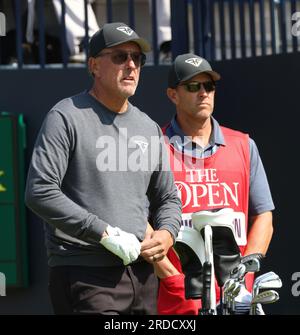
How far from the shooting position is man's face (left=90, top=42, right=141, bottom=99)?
17.6 ft

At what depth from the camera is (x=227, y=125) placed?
777 cm

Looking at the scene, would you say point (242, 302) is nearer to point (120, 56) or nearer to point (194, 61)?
point (120, 56)

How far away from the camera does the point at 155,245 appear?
518 cm

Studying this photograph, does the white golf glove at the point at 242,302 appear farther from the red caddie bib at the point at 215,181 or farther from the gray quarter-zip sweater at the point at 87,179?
the red caddie bib at the point at 215,181

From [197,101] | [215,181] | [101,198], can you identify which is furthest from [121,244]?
[197,101]

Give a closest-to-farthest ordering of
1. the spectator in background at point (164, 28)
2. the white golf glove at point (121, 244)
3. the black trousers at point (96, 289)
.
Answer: the white golf glove at point (121, 244)
the black trousers at point (96, 289)
the spectator in background at point (164, 28)

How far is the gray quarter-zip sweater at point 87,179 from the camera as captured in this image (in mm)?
4992

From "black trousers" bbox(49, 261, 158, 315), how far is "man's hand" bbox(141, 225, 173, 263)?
11 centimetres

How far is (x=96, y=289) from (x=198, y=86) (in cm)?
172

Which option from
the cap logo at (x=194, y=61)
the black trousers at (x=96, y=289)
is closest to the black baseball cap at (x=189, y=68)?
the cap logo at (x=194, y=61)

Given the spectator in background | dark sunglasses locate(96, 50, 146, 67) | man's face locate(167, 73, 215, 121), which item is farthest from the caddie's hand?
the spectator in background

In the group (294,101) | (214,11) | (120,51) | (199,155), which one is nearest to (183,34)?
(214,11)

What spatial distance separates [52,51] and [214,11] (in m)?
1.22

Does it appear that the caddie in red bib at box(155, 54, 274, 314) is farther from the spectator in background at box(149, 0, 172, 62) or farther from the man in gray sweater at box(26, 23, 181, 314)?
the spectator in background at box(149, 0, 172, 62)
